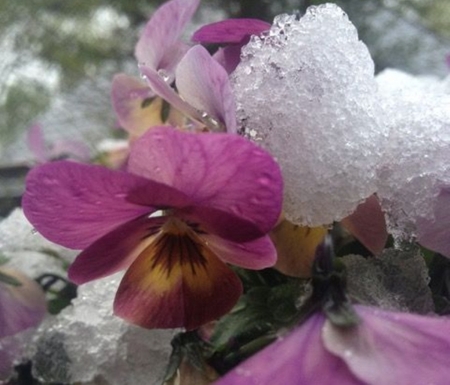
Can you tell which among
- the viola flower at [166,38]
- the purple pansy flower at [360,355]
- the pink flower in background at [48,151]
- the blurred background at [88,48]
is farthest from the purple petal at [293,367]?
the blurred background at [88,48]

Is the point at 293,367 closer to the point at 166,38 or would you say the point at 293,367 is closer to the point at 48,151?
the point at 166,38

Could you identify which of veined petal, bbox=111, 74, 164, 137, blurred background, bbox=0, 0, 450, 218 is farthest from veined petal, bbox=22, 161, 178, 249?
blurred background, bbox=0, 0, 450, 218

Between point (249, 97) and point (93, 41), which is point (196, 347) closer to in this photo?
point (249, 97)

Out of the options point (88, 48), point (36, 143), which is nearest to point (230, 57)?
point (36, 143)

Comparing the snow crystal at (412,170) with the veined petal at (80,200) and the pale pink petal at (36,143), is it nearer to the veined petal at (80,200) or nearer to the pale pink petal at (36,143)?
the veined petal at (80,200)

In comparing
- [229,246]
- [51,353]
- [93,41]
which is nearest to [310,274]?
[229,246]

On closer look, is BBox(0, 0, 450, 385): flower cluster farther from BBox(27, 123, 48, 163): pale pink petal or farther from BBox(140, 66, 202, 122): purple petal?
BBox(27, 123, 48, 163): pale pink petal
